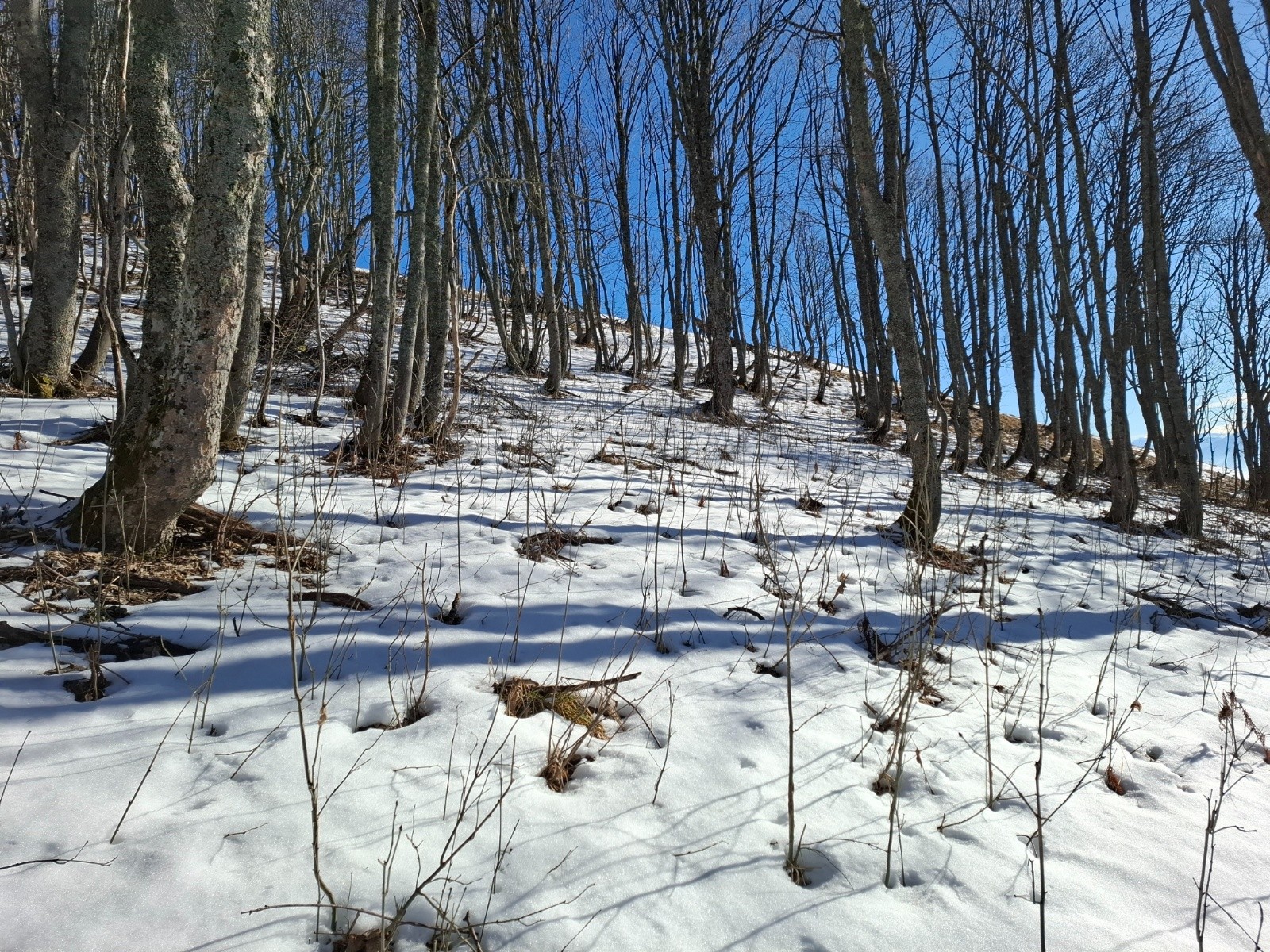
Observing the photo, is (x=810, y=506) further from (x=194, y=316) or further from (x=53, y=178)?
(x=53, y=178)

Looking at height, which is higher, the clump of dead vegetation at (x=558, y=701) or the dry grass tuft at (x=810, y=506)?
the dry grass tuft at (x=810, y=506)

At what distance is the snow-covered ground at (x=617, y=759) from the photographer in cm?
126

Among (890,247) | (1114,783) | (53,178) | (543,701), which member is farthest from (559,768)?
(53,178)

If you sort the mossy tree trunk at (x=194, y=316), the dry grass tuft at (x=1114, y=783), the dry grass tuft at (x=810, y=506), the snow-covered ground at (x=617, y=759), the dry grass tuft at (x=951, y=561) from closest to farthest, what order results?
the snow-covered ground at (x=617, y=759) < the dry grass tuft at (x=1114, y=783) < the mossy tree trunk at (x=194, y=316) < the dry grass tuft at (x=951, y=561) < the dry grass tuft at (x=810, y=506)

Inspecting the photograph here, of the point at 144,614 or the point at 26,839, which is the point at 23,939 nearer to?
the point at 26,839

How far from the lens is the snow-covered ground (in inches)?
49.8

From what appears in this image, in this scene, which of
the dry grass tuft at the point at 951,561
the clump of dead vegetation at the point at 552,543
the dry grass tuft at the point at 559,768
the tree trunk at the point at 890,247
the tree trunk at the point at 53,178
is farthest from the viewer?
the tree trunk at the point at 53,178

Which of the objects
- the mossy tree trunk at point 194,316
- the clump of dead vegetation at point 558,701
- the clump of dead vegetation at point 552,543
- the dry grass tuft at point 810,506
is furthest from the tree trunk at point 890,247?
the mossy tree trunk at point 194,316

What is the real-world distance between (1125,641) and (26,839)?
421 centimetres

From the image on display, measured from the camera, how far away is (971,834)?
163cm

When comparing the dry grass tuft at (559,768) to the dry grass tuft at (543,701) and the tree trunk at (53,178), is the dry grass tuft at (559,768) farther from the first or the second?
the tree trunk at (53,178)

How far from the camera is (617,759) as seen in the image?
5.86 feet

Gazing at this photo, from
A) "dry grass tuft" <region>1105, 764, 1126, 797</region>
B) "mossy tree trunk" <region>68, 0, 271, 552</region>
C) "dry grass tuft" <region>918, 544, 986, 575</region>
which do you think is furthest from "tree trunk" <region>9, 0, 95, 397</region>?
"dry grass tuft" <region>1105, 764, 1126, 797</region>

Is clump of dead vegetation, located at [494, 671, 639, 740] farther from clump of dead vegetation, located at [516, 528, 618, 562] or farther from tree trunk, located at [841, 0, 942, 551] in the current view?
tree trunk, located at [841, 0, 942, 551]
